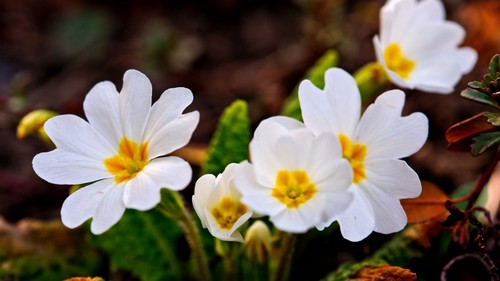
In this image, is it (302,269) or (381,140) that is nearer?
(381,140)

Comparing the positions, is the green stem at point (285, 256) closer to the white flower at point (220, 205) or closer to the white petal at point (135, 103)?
the white flower at point (220, 205)

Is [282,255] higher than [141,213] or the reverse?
the reverse

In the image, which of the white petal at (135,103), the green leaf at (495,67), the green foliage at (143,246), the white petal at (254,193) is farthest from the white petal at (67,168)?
the green leaf at (495,67)

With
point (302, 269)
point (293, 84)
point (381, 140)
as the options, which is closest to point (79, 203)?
point (381, 140)

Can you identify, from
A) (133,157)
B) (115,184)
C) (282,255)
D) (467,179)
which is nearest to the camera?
(115,184)

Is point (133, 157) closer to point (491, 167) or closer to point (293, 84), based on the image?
point (491, 167)

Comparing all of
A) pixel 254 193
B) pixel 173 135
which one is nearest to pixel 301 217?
pixel 254 193
